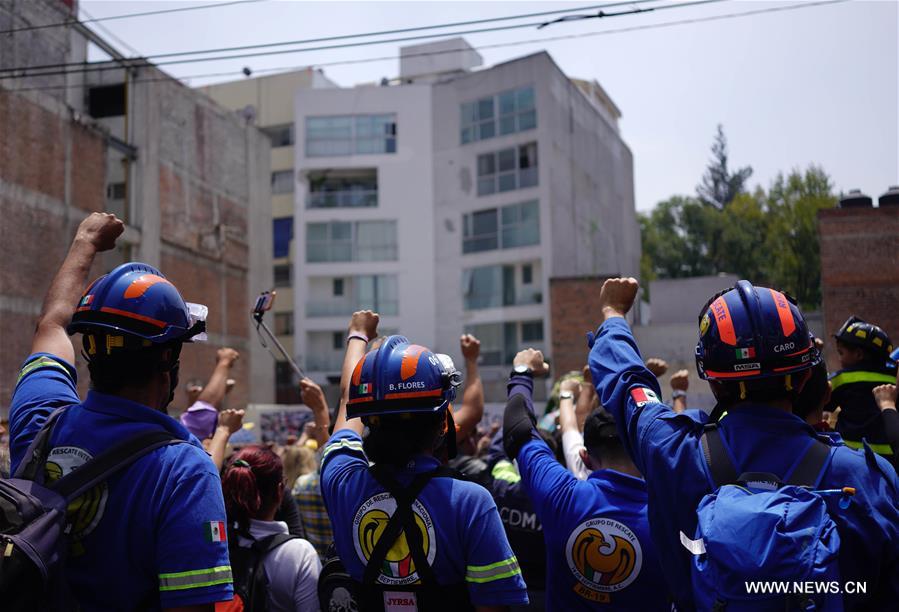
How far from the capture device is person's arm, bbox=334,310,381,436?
3.51 metres

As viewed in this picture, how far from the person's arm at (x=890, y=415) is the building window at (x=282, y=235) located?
4563cm

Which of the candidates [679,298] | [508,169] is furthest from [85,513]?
[508,169]

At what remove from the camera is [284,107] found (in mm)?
48656

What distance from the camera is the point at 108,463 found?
8.14 feet

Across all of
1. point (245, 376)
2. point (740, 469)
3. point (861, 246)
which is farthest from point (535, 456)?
point (245, 376)

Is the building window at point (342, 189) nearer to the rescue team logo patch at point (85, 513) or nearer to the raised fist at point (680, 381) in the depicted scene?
the raised fist at point (680, 381)

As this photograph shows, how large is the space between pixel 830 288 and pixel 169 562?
28.6m

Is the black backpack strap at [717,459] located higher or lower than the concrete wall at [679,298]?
lower

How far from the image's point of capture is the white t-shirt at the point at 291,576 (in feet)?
12.6

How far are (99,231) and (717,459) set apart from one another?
92.4 inches

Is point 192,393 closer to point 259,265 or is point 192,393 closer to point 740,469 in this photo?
point 740,469

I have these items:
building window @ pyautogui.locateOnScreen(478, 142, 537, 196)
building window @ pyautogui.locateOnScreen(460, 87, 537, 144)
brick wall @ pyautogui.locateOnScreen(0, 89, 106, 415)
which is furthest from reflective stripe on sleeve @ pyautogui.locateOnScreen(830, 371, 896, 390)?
building window @ pyautogui.locateOnScreen(460, 87, 537, 144)

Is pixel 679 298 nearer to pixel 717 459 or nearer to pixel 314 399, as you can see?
pixel 314 399

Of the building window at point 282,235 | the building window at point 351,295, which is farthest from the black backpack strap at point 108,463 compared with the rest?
the building window at point 282,235
